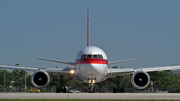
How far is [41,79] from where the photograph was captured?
96.8ft

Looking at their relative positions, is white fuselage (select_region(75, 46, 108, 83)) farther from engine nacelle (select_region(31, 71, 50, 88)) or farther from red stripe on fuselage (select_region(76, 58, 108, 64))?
engine nacelle (select_region(31, 71, 50, 88))

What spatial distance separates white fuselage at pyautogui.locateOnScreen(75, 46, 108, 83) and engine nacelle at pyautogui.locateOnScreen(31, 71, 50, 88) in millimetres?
2936

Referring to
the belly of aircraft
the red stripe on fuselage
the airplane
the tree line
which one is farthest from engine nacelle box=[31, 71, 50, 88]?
the tree line

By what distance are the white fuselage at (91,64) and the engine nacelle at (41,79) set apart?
9.63ft

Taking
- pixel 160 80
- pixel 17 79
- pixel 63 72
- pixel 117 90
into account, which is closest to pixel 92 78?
pixel 63 72

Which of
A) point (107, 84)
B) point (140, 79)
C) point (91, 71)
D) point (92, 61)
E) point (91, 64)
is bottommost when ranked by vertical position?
point (107, 84)

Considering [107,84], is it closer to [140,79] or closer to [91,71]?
[140,79]

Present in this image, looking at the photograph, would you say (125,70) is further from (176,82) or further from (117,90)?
(176,82)

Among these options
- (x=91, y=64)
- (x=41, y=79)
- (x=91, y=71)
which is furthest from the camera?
(x=41, y=79)

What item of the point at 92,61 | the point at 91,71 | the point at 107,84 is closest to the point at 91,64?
the point at 92,61

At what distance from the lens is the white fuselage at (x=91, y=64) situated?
27.0 meters

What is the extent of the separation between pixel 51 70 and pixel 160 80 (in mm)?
33547

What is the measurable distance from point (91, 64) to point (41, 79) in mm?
5450

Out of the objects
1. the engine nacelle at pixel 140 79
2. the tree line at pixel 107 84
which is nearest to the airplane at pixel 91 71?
the engine nacelle at pixel 140 79
